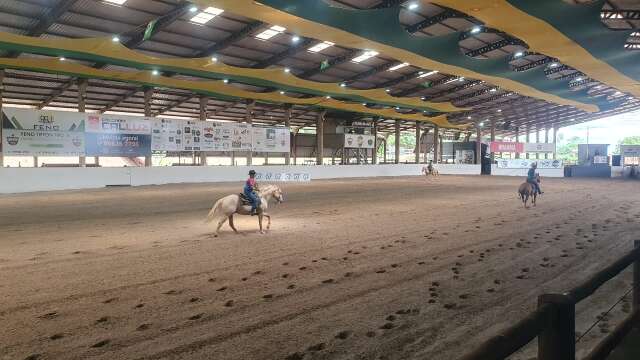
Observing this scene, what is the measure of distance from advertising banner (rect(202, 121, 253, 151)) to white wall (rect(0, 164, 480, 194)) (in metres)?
2.01

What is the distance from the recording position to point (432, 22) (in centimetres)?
2064

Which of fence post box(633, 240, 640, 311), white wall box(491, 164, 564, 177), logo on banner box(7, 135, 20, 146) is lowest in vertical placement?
white wall box(491, 164, 564, 177)

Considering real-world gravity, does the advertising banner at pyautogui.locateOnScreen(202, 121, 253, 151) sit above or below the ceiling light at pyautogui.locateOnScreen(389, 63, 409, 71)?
below

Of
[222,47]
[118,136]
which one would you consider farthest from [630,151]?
[118,136]

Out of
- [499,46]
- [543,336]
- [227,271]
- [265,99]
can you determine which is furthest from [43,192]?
[499,46]

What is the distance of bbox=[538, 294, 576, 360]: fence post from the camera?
1962mm

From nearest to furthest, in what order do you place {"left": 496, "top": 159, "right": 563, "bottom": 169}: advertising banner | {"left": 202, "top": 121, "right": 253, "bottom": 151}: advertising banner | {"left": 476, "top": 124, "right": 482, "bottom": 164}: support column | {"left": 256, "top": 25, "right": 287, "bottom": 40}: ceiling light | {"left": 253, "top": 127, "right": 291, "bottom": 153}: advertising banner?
{"left": 256, "top": 25, "right": 287, "bottom": 40}: ceiling light
{"left": 202, "top": 121, "right": 253, "bottom": 151}: advertising banner
{"left": 253, "top": 127, "right": 291, "bottom": 153}: advertising banner
{"left": 496, "top": 159, "right": 563, "bottom": 169}: advertising banner
{"left": 476, "top": 124, "right": 482, "bottom": 164}: support column

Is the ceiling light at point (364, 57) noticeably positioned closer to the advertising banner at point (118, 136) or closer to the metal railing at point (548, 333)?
the advertising banner at point (118, 136)

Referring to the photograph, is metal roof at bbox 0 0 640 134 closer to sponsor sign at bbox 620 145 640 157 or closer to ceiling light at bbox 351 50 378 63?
ceiling light at bbox 351 50 378 63

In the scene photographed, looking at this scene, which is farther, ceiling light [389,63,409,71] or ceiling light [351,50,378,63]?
ceiling light [389,63,409,71]

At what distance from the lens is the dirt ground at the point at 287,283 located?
390 centimetres

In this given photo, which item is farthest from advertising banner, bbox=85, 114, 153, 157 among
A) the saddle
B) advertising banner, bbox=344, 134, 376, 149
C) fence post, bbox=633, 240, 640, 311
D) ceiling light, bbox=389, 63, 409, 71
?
fence post, bbox=633, 240, 640, 311

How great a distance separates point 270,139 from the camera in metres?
27.6

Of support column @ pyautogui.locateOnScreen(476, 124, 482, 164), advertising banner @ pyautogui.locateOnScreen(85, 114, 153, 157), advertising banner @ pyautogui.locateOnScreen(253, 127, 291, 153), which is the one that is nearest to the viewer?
advertising banner @ pyautogui.locateOnScreen(85, 114, 153, 157)
